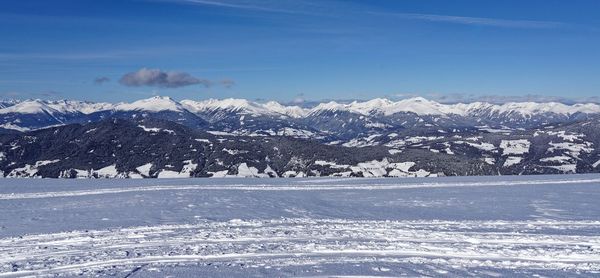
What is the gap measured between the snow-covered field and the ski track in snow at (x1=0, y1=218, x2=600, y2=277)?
0.17 feet

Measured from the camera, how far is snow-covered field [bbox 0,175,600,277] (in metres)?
18.6

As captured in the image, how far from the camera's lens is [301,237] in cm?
2467

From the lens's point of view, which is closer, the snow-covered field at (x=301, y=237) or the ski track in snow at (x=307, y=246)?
the snow-covered field at (x=301, y=237)

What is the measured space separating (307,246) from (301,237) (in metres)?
2.34

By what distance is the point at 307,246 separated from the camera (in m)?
22.3

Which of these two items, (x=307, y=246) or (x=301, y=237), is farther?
(x=301, y=237)

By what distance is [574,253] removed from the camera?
21.0 m

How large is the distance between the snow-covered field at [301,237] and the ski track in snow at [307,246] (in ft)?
0.17

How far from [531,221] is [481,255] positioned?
11702 millimetres

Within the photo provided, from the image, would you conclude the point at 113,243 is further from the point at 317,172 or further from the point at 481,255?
the point at 317,172

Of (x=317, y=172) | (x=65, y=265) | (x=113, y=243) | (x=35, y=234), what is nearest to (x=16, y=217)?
(x=35, y=234)

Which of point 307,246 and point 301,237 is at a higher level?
point 307,246

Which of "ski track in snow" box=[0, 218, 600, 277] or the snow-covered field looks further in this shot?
"ski track in snow" box=[0, 218, 600, 277]

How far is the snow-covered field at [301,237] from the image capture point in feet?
61.1
